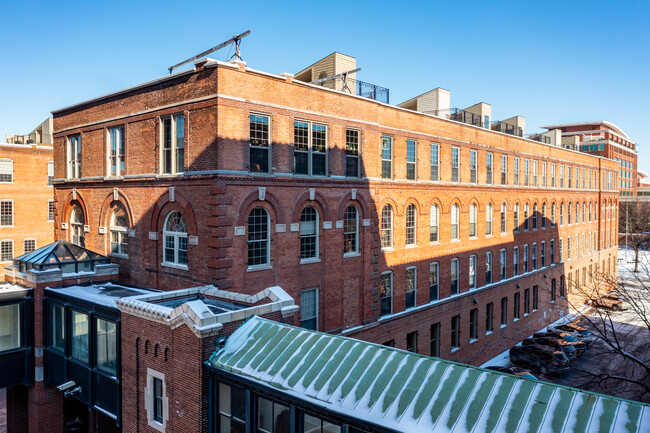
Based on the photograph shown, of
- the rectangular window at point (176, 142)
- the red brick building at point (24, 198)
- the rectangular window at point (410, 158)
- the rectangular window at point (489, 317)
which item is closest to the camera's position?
the rectangular window at point (176, 142)

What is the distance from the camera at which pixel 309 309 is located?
20125 millimetres

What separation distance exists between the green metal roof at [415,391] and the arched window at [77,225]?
17.2m

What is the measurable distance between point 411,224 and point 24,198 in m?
38.2

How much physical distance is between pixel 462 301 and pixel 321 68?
1718cm

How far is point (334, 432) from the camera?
384 inches

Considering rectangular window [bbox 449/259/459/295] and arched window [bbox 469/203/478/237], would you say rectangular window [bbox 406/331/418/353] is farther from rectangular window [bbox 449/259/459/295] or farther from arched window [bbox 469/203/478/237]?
arched window [bbox 469/203/478/237]

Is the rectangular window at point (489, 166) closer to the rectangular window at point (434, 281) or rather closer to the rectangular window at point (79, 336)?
the rectangular window at point (434, 281)

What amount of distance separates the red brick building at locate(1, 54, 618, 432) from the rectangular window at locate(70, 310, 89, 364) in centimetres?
22

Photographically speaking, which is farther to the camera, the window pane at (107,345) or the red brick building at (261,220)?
the window pane at (107,345)

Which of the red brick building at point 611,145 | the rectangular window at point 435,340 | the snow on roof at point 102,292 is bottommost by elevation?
the rectangular window at point 435,340

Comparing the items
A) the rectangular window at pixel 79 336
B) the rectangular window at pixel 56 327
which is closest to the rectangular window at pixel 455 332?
the rectangular window at pixel 79 336

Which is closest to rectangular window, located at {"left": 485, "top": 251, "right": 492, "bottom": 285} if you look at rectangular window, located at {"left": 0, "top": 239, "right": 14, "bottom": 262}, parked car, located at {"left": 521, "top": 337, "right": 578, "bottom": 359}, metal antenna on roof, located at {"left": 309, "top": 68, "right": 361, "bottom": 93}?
parked car, located at {"left": 521, "top": 337, "right": 578, "bottom": 359}

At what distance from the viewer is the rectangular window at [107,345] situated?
15.7 m

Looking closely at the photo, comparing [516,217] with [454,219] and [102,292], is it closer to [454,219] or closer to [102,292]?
[454,219]
